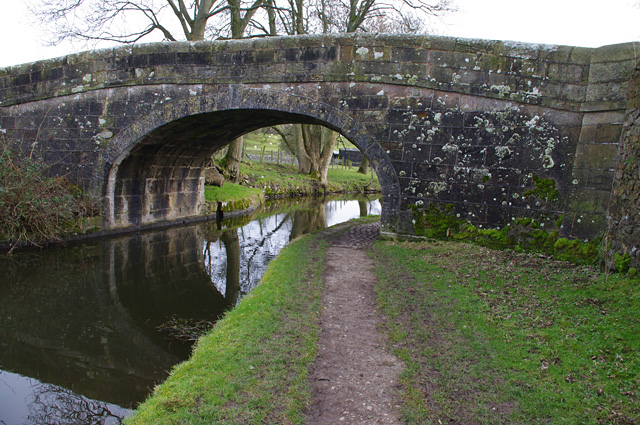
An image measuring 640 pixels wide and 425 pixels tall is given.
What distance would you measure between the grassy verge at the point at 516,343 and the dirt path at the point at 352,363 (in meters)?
0.15

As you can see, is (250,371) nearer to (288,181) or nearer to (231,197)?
(231,197)

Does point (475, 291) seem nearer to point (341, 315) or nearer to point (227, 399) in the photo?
point (341, 315)

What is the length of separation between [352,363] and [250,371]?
856mm

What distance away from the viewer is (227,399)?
2951 mm

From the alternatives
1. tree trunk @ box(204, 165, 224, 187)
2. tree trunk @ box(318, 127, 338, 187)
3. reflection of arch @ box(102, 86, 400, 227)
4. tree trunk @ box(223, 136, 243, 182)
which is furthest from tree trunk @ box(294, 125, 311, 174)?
reflection of arch @ box(102, 86, 400, 227)

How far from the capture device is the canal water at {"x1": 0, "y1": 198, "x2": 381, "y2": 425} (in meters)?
3.80

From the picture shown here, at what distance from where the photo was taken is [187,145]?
10.8 metres

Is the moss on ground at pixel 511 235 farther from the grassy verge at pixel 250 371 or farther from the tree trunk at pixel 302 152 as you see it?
the tree trunk at pixel 302 152

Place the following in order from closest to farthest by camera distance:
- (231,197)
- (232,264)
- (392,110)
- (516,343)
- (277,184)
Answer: (516,343), (392,110), (232,264), (231,197), (277,184)

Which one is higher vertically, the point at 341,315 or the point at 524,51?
the point at 524,51

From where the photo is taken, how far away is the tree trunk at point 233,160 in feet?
53.6

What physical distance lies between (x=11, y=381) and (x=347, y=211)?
546 inches

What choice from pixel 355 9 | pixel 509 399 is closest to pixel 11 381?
pixel 509 399

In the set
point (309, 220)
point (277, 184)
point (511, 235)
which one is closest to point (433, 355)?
point (511, 235)
